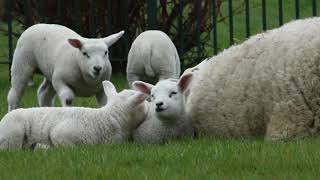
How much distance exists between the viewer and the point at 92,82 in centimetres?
947

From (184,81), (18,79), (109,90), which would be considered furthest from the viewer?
(18,79)

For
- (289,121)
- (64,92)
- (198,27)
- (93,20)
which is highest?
(289,121)

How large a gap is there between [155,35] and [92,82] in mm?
1221

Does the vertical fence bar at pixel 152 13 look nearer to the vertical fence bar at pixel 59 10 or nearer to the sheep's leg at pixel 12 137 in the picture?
the vertical fence bar at pixel 59 10

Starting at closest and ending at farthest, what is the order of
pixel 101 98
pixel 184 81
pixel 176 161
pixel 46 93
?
pixel 176 161 < pixel 184 81 < pixel 101 98 < pixel 46 93

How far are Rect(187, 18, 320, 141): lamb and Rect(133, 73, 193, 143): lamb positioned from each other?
155mm

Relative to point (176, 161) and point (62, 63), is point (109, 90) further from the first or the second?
point (176, 161)

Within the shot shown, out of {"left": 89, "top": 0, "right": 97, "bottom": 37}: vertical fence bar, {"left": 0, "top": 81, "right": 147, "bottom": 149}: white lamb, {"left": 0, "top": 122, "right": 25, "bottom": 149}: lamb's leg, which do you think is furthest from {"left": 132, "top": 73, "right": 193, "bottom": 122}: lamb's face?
{"left": 89, "top": 0, "right": 97, "bottom": 37}: vertical fence bar

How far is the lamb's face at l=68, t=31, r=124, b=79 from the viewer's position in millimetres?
9102

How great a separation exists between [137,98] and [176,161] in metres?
1.79

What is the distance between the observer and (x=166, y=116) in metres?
7.47

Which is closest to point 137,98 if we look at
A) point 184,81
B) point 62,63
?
point 184,81

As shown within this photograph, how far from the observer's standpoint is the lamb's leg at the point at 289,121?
270 inches

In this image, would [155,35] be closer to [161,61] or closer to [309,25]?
[161,61]
